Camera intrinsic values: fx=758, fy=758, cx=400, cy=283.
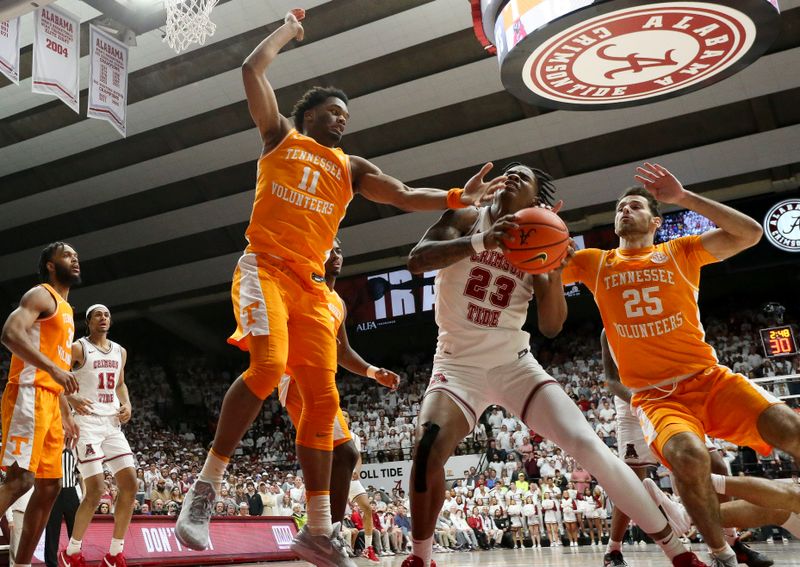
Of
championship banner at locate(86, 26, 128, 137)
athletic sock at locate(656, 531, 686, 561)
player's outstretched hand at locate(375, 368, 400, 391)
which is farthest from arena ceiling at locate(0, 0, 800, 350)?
athletic sock at locate(656, 531, 686, 561)

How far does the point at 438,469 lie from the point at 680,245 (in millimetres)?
2078

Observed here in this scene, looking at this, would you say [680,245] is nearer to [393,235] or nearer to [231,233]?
[393,235]

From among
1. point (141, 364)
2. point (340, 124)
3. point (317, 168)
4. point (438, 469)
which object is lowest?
point (438, 469)

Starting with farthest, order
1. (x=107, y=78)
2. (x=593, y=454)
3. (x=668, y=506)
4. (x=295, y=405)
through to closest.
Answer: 1. (x=107, y=78)
2. (x=295, y=405)
3. (x=668, y=506)
4. (x=593, y=454)

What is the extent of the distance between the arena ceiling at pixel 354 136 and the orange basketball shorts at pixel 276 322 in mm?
14628

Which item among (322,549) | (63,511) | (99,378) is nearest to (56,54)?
(99,378)

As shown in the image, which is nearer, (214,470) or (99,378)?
(214,470)

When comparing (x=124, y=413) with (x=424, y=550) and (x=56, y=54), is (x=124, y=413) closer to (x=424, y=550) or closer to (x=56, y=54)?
(x=424, y=550)

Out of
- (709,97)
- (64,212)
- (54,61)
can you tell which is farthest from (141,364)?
(709,97)

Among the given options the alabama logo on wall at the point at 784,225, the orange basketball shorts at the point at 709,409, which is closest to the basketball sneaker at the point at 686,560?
the orange basketball shorts at the point at 709,409

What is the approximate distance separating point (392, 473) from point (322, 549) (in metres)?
16.6

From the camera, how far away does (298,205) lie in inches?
149

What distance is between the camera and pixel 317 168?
391 cm

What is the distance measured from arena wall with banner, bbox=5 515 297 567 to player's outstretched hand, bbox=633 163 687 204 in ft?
20.2
